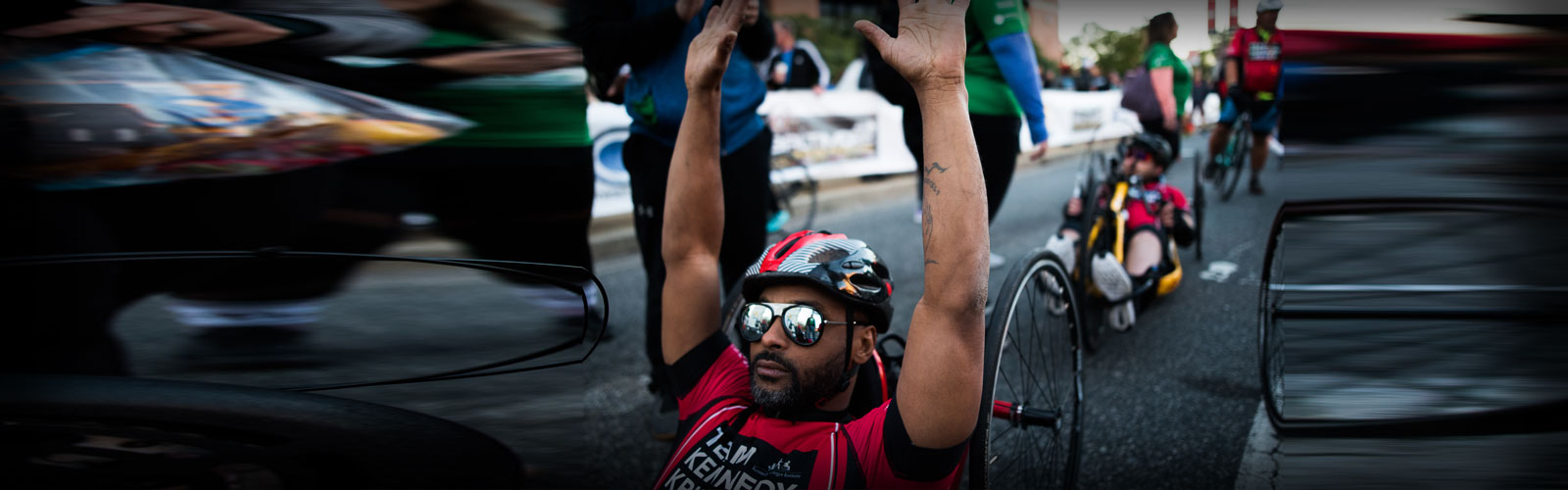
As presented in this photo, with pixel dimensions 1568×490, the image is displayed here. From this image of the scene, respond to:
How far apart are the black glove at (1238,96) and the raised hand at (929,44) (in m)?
5.76

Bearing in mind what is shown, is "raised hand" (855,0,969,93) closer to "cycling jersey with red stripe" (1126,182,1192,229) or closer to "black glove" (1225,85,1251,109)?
"cycling jersey with red stripe" (1126,182,1192,229)

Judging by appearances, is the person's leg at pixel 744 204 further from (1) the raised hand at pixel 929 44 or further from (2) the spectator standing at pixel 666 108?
(1) the raised hand at pixel 929 44

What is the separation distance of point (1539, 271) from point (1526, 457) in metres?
0.35

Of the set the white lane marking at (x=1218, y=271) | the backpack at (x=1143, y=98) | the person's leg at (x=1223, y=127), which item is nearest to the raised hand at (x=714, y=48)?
the white lane marking at (x=1218, y=271)

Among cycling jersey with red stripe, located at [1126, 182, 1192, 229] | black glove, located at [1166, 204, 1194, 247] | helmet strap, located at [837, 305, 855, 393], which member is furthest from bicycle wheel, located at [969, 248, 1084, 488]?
black glove, located at [1166, 204, 1194, 247]

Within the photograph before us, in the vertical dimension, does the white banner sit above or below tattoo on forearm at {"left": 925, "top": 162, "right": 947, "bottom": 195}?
below

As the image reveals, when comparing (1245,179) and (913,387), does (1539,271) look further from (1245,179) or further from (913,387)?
(1245,179)

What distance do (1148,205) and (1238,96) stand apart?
317 centimetres

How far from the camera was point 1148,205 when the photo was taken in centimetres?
412

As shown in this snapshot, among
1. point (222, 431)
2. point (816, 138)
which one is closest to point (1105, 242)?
point (222, 431)

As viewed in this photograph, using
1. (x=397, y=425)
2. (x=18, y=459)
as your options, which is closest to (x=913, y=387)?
(x=397, y=425)

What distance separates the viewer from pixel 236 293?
133 centimetres

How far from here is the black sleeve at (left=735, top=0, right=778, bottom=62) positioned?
2459mm

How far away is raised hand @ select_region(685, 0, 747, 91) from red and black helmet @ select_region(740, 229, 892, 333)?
0.39 metres
